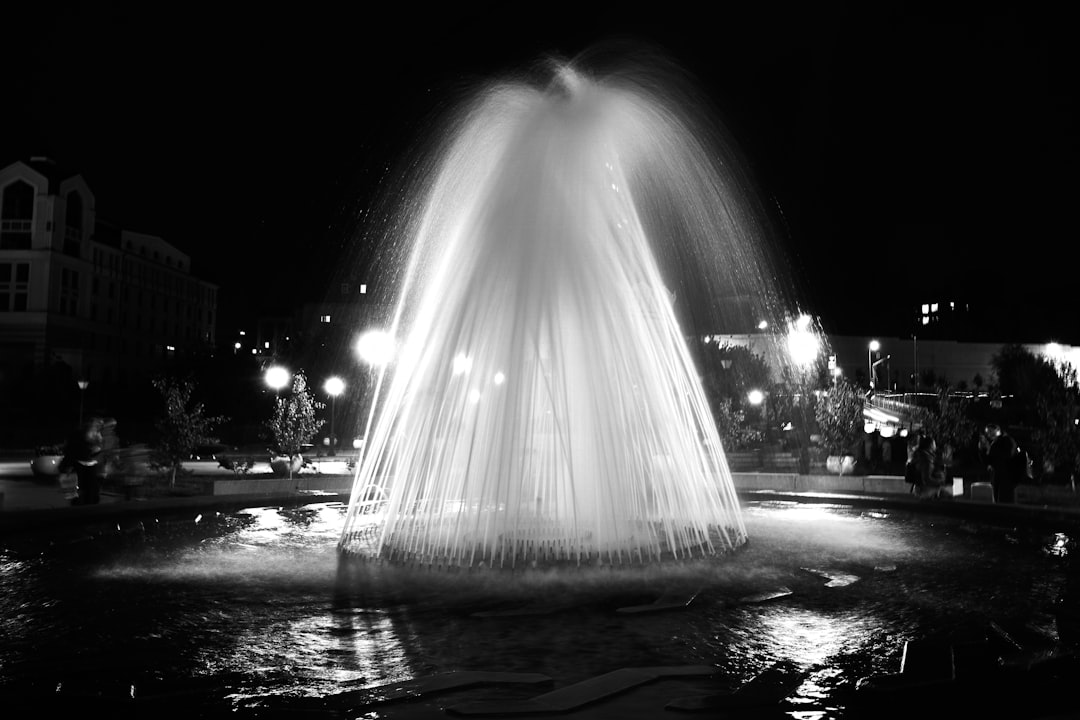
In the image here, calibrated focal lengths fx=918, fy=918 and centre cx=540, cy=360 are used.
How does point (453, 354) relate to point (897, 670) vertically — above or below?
above

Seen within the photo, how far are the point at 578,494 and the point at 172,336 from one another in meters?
89.6

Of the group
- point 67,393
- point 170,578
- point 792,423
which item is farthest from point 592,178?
point 67,393

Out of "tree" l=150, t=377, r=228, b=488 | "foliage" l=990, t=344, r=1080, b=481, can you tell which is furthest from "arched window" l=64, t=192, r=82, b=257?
"foliage" l=990, t=344, r=1080, b=481

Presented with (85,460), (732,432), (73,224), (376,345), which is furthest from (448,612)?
(73,224)

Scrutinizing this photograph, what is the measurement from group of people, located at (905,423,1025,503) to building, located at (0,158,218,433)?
57.2m

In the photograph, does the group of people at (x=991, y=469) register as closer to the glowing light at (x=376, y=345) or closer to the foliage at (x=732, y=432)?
the foliage at (x=732, y=432)

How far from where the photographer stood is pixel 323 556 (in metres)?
12.9

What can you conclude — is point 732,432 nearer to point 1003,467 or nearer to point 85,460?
point 1003,467

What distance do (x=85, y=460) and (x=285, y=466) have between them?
29.5 ft

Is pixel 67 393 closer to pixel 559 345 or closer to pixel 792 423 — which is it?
pixel 792 423

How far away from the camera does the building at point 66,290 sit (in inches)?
2835

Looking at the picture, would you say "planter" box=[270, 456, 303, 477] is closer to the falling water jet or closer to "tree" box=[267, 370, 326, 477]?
"tree" box=[267, 370, 326, 477]

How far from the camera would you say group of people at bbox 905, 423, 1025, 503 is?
19.2 metres

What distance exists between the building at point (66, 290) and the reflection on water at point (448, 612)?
57.8 metres
